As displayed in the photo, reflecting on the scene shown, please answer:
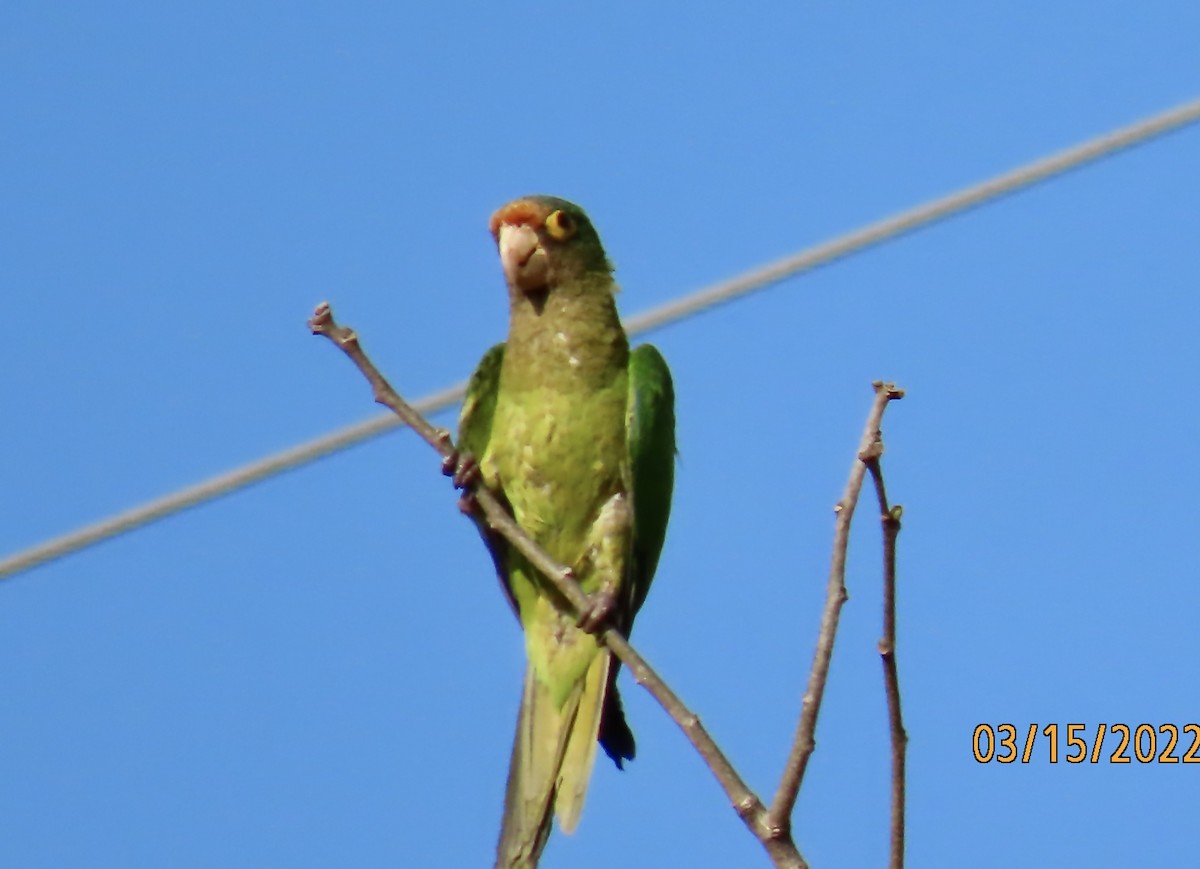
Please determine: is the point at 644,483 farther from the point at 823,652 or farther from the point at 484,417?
the point at 823,652

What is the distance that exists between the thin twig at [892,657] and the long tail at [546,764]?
135 cm

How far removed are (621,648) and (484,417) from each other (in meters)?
1.48

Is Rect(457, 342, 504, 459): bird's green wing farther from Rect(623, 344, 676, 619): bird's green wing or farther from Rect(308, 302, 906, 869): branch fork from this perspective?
Rect(308, 302, 906, 869): branch fork

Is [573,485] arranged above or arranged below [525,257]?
below

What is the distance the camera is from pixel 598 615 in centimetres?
343

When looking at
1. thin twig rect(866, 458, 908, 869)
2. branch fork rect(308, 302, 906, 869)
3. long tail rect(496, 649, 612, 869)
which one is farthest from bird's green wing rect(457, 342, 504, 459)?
thin twig rect(866, 458, 908, 869)

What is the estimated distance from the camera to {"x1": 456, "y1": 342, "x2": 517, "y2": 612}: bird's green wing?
371 centimetres

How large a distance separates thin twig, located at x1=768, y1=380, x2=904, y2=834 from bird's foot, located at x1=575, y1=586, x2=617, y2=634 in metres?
1.40

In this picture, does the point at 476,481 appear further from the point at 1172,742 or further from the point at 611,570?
the point at 1172,742

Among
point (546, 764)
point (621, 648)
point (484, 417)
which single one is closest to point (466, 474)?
point (484, 417)

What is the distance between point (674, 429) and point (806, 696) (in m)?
1.94

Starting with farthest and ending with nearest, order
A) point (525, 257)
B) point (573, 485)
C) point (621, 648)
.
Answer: point (525, 257) → point (573, 485) → point (621, 648)

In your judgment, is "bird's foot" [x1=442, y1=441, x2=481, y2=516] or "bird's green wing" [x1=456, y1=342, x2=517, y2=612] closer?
"bird's foot" [x1=442, y1=441, x2=481, y2=516]

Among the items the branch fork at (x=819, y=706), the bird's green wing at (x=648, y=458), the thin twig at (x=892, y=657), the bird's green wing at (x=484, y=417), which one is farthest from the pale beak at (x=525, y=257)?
the thin twig at (x=892, y=657)
